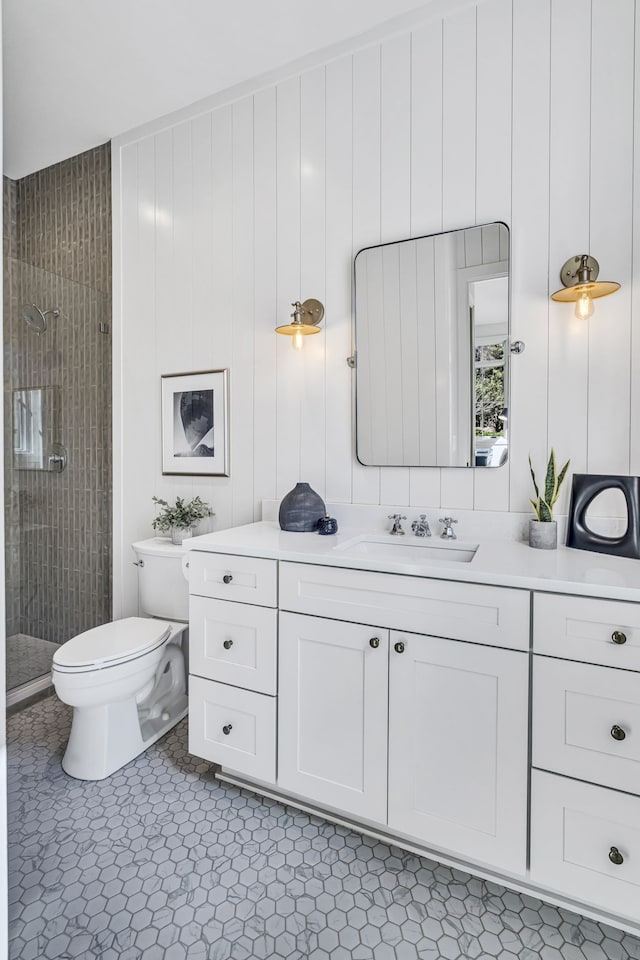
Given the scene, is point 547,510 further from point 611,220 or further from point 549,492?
point 611,220

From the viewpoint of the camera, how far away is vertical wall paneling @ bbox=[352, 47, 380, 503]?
1.91 meters

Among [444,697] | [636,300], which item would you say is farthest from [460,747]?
[636,300]

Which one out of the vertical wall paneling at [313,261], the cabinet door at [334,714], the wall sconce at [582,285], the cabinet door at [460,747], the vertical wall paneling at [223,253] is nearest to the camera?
the cabinet door at [460,747]

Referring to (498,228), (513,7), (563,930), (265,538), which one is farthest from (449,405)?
(563,930)

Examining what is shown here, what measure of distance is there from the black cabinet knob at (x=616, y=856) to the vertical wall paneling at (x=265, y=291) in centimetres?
157

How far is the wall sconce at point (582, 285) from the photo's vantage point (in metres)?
1.53

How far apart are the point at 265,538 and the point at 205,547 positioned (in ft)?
0.70

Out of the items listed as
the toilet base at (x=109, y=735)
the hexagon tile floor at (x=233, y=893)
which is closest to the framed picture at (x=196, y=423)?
the toilet base at (x=109, y=735)

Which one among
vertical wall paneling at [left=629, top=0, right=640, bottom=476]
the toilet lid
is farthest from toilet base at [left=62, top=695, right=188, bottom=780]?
vertical wall paneling at [left=629, top=0, right=640, bottom=476]

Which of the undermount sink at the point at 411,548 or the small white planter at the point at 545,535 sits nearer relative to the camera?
the small white planter at the point at 545,535

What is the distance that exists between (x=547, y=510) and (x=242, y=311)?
1516 mm

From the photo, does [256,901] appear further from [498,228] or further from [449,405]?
[498,228]

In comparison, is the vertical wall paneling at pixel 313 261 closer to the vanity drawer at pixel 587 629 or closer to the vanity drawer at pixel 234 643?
the vanity drawer at pixel 234 643

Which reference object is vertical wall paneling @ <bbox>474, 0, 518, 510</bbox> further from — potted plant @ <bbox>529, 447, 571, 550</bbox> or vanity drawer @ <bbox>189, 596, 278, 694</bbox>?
vanity drawer @ <bbox>189, 596, 278, 694</bbox>
